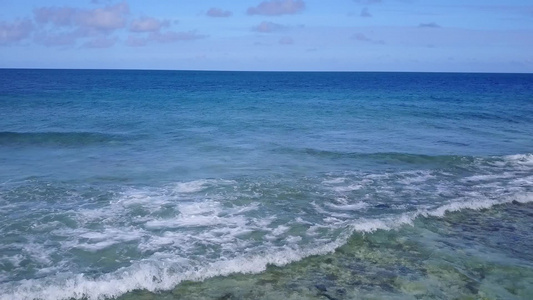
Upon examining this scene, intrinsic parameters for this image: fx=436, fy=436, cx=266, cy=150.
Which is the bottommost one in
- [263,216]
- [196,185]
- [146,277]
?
[146,277]

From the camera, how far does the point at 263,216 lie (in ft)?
42.5

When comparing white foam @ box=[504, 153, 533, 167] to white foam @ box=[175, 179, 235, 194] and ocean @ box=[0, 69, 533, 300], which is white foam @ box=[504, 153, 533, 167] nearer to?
ocean @ box=[0, 69, 533, 300]

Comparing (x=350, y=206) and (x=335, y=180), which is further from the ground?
(x=335, y=180)

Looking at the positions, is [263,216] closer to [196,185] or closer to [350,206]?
[350,206]

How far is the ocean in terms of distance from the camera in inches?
356

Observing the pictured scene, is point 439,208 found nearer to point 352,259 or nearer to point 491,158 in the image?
point 352,259

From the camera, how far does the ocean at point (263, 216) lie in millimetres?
9047

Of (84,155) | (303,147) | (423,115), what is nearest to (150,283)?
(84,155)

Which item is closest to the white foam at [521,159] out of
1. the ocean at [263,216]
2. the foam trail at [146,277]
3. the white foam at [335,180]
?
the ocean at [263,216]

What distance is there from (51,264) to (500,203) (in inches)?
520

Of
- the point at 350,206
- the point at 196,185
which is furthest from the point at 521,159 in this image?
the point at 196,185

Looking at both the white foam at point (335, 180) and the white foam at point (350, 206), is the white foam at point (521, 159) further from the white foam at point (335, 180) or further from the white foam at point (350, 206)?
the white foam at point (350, 206)

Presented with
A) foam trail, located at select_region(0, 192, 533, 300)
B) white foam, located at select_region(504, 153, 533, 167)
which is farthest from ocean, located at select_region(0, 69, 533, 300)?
white foam, located at select_region(504, 153, 533, 167)

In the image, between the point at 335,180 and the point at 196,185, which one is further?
the point at 335,180
